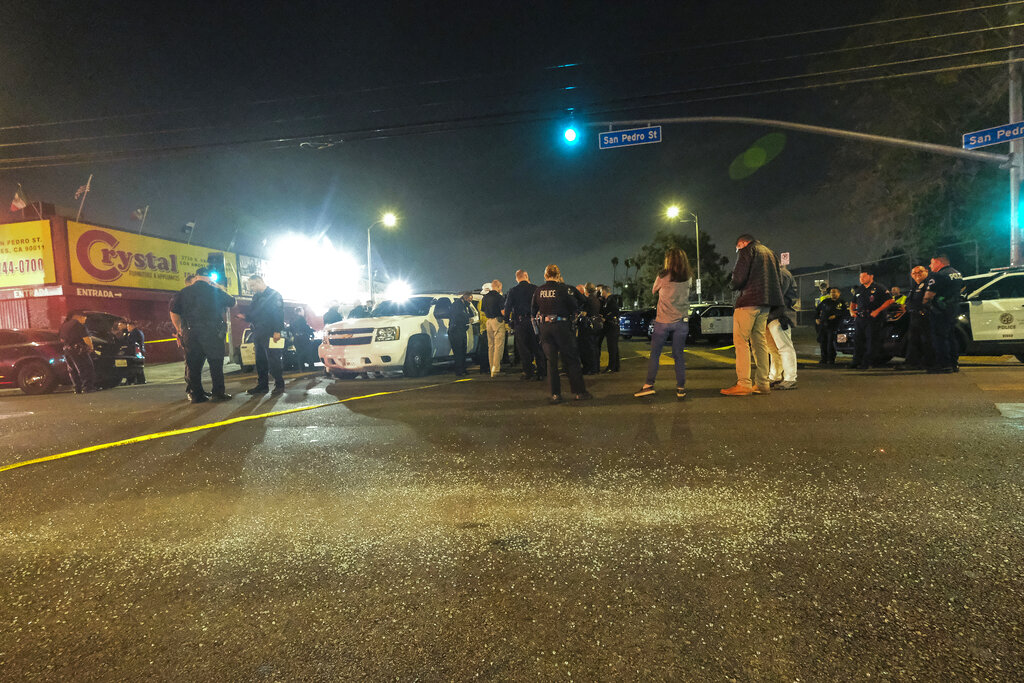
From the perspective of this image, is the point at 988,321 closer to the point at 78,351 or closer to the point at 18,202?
the point at 78,351

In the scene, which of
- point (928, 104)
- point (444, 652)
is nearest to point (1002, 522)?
point (444, 652)

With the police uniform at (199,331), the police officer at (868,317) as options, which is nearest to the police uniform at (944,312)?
the police officer at (868,317)

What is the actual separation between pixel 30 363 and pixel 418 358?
26.2ft

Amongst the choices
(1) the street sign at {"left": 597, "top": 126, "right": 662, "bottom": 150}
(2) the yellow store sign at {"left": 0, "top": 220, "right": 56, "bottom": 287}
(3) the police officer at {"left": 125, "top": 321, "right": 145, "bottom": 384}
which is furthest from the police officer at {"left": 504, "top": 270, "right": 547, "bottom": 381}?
(2) the yellow store sign at {"left": 0, "top": 220, "right": 56, "bottom": 287}

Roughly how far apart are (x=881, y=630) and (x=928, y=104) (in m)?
26.1

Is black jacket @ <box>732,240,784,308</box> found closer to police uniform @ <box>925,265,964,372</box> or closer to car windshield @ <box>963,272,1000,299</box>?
police uniform @ <box>925,265,964,372</box>

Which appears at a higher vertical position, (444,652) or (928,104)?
(928,104)

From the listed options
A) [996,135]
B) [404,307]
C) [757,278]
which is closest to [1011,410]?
[757,278]

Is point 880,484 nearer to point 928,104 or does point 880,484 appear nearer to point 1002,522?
point 1002,522

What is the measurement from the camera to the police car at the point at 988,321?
10.7 meters

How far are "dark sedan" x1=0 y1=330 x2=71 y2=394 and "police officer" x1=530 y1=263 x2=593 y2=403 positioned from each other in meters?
10.9

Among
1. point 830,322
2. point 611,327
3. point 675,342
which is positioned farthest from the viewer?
point 611,327

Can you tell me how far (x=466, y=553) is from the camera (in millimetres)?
2852

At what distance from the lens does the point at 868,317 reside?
33.7ft
